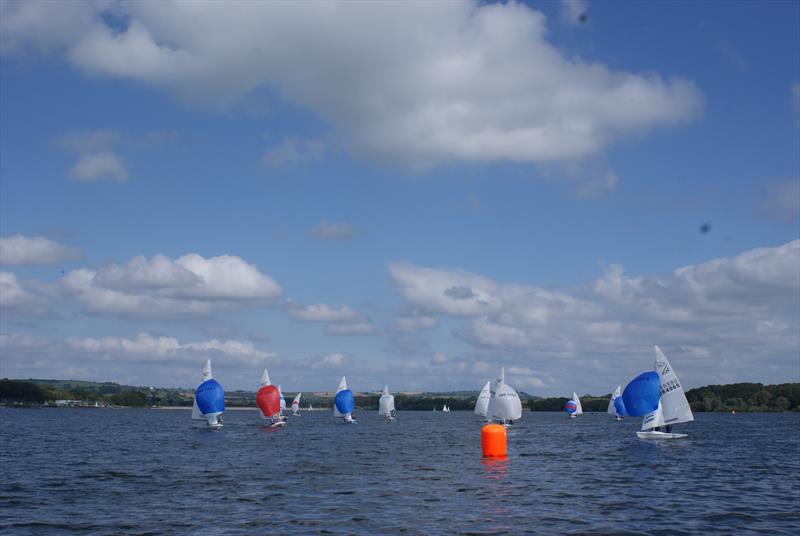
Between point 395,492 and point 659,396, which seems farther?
point 659,396

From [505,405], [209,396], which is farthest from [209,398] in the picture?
[505,405]

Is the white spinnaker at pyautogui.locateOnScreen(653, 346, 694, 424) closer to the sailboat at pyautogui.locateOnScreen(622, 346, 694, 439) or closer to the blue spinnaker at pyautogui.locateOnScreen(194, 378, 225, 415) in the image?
the sailboat at pyautogui.locateOnScreen(622, 346, 694, 439)

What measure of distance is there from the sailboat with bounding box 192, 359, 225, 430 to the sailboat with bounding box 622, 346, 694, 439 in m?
52.1

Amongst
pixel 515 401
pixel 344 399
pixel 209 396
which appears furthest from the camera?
pixel 344 399

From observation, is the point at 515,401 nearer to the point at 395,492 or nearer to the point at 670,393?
the point at 670,393

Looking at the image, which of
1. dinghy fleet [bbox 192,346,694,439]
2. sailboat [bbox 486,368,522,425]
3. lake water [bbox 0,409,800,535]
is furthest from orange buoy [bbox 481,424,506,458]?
sailboat [bbox 486,368,522,425]

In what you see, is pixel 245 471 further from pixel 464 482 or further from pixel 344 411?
pixel 344 411

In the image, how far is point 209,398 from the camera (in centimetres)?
9350

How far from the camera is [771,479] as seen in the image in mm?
43562

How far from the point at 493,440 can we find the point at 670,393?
28.3 metres

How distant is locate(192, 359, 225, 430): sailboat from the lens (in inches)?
3676

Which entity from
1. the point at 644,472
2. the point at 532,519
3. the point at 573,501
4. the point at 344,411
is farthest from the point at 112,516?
the point at 344,411

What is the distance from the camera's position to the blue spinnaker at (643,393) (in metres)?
70.4

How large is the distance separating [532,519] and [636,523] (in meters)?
3.94
